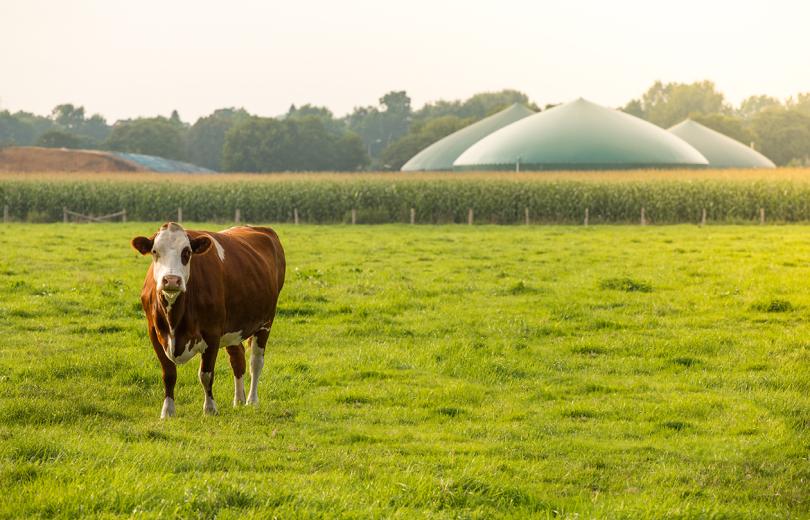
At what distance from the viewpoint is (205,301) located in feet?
29.9

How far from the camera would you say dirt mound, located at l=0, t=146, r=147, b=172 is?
91188 millimetres

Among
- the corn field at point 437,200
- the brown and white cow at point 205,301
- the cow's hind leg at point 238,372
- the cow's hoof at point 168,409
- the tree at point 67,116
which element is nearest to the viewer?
the brown and white cow at point 205,301

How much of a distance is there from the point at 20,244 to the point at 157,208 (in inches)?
812

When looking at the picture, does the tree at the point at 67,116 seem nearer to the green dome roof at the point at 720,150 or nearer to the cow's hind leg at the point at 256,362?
the green dome roof at the point at 720,150

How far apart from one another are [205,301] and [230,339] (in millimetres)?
710

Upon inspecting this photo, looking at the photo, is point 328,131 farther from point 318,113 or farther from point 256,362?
point 256,362

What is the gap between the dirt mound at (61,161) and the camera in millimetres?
91188

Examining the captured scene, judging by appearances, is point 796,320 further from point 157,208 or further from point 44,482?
point 157,208

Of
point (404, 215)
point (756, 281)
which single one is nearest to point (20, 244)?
point (756, 281)

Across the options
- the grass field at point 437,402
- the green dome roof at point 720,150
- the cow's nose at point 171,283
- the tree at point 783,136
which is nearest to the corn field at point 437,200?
the grass field at point 437,402

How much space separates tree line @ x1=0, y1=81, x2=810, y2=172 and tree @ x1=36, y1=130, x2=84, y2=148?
12 cm

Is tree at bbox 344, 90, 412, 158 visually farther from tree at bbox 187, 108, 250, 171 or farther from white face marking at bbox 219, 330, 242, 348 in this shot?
white face marking at bbox 219, 330, 242, 348

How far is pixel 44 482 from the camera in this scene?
638 cm

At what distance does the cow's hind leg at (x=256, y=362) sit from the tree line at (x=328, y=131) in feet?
325
